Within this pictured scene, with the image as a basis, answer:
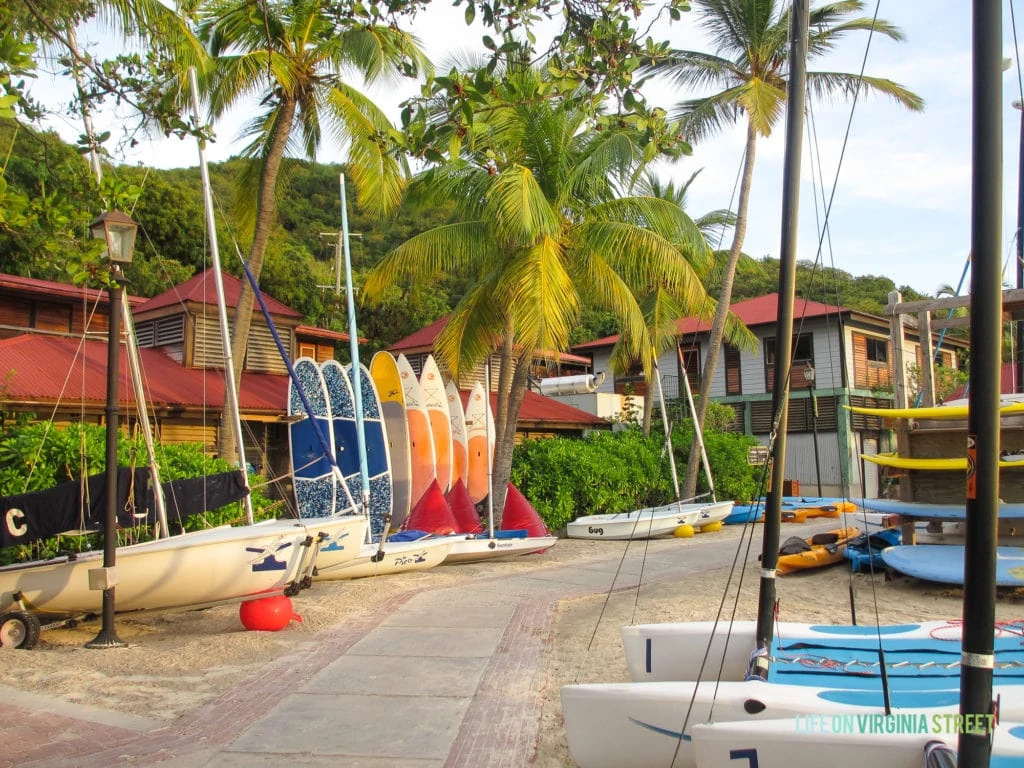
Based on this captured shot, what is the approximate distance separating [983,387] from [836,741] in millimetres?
1829

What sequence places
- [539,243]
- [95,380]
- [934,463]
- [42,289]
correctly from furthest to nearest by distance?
[42,289] → [539,243] → [95,380] → [934,463]

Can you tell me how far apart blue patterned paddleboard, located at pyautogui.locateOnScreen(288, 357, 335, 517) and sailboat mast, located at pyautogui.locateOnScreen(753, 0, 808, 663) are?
8.65m

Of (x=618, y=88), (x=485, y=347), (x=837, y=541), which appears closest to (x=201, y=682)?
(x=618, y=88)

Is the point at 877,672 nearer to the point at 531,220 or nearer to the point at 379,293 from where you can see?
the point at 531,220

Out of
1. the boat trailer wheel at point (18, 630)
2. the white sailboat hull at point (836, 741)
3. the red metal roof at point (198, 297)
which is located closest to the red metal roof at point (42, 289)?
the red metal roof at point (198, 297)

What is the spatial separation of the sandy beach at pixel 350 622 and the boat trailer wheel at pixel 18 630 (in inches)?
4.8

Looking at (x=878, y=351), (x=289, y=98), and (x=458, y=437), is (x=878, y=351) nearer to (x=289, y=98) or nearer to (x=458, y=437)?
(x=458, y=437)

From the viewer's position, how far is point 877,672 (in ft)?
17.2

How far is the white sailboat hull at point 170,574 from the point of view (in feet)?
26.6

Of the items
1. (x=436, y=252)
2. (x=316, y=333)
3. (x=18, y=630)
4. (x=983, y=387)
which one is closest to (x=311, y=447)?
(x=436, y=252)

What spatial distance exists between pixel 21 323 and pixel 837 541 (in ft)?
54.5

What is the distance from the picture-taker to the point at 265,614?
860 centimetres

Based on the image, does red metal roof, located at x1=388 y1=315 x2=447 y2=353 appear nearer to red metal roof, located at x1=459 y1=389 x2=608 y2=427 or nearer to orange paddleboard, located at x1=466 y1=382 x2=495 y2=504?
red metal roof, located at x1=459 y1=389 x2=608 y2=427

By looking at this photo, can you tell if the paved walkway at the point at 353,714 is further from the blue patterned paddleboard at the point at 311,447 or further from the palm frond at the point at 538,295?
the palm frond at the point at 538,295
